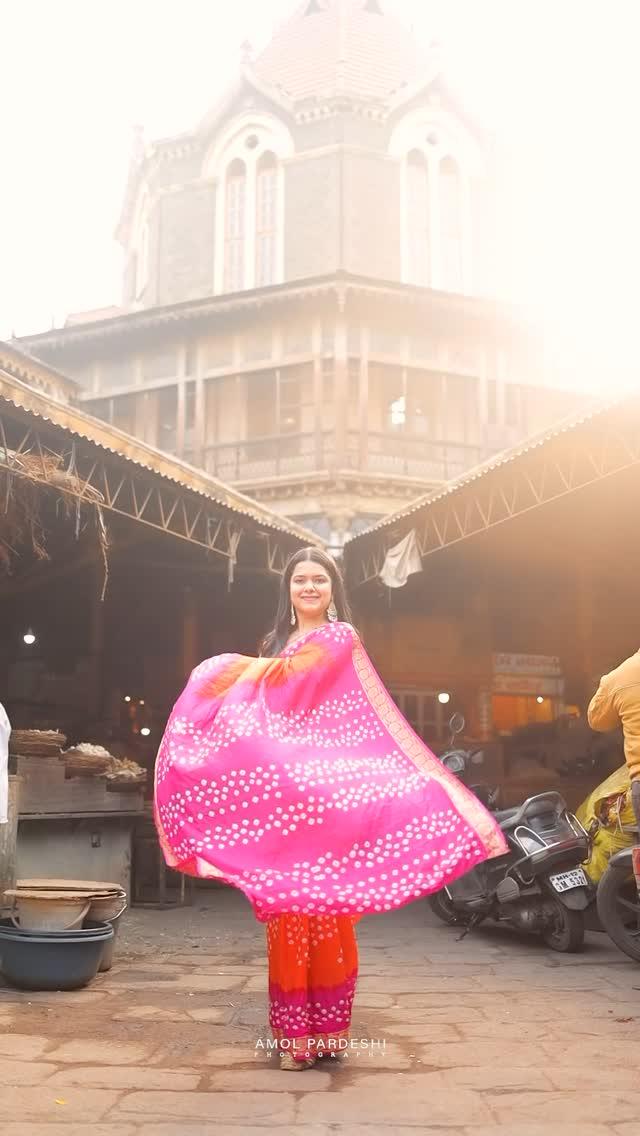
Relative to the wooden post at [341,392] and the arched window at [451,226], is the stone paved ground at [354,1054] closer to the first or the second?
the wooden post at [341,392]

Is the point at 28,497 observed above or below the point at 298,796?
above

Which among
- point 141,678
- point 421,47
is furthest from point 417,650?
point 421,47

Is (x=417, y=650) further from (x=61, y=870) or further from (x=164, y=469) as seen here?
(x=61, y=870)

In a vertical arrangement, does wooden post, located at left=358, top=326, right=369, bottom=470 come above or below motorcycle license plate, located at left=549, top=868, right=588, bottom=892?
above

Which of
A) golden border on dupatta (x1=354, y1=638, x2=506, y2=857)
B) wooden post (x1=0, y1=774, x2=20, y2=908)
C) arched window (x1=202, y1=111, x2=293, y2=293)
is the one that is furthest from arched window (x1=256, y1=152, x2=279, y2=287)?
golden border on dupatta (x1=354, y1=638, x2=506, y2=857)

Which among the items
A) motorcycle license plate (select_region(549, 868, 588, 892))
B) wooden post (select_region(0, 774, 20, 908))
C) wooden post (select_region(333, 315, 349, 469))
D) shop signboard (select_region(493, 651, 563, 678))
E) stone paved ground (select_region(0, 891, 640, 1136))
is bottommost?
stone paved ground (select_region(0, 891, 640, 1136))

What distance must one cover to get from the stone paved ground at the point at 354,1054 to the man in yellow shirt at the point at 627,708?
1.19 m

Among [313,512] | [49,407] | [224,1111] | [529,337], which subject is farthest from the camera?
[529,337]

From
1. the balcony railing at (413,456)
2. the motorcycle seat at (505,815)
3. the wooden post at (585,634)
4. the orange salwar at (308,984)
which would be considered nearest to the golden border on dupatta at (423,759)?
the orange salwar at (308,984)

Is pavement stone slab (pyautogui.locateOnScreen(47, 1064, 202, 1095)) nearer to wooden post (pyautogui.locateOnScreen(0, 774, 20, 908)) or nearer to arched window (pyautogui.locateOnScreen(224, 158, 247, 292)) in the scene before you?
wooden post (pyautogui.locateOnScreen(0, 774, 20, 908))

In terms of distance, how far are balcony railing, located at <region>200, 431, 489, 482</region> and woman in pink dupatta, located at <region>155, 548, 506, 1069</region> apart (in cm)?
1410

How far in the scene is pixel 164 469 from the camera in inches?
425

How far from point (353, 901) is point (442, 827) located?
39 cm

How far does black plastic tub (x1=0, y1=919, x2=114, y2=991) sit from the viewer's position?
4.82m
